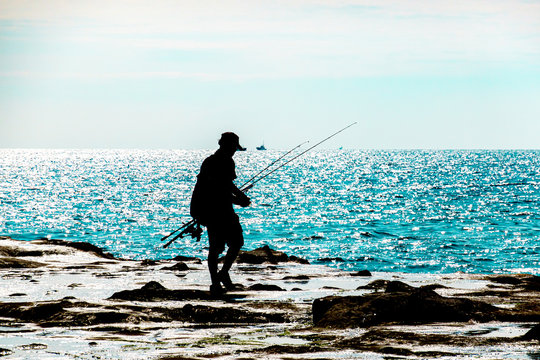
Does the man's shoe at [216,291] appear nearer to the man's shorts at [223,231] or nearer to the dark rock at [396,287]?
the man's shorts at [223,231]

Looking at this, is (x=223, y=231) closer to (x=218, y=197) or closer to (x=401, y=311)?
(x=218, y=197)

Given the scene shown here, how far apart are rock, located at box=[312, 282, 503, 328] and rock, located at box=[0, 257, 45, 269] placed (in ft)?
24.4

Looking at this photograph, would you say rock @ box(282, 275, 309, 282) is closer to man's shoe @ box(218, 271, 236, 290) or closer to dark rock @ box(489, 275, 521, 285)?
man's shoe @ box(218, 271, 236, 290)

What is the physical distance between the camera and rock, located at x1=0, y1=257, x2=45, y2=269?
12320 millimetres

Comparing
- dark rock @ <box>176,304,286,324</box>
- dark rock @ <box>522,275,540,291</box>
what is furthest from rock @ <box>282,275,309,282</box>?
dark rock @ <box>176,304,286,324</box>

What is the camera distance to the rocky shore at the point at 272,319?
5.17 meters

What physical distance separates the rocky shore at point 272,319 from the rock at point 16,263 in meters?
1.94

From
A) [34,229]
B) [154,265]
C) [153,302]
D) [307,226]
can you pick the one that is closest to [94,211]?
[34,229]

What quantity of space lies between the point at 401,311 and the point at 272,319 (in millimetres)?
1330

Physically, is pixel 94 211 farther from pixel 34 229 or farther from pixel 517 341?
pixel 517 341

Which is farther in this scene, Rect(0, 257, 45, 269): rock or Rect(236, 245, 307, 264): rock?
Rect(236, 245, 307, 264): rock

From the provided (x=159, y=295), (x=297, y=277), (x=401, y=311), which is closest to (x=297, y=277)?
(x=297, y=277)

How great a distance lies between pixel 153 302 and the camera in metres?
7.87

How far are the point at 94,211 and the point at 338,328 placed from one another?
50930 mm
